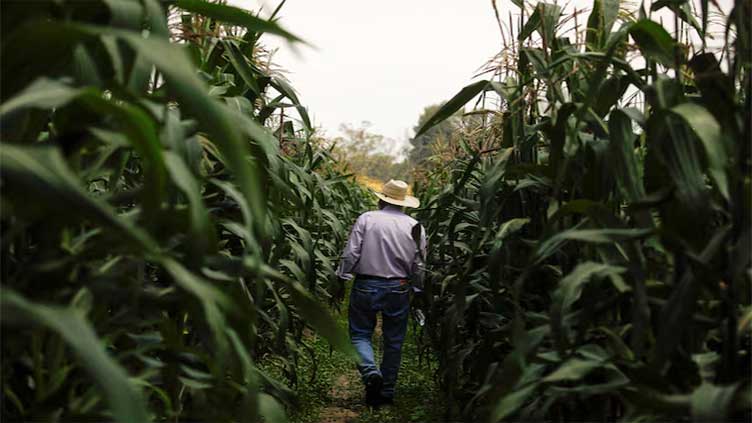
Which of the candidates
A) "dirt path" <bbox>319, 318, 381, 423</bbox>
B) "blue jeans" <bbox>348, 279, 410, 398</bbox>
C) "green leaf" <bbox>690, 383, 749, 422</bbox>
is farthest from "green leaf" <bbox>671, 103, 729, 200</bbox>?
"blue jeans" <bbox>348, 279, 410, 398</bbox>

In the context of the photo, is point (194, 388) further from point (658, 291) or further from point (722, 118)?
point (722, 118)

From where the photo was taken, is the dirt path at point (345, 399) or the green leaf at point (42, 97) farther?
the dirt path at point (345, 399)

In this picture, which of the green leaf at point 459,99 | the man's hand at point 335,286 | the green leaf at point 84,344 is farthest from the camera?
the man's hand at point 335,286

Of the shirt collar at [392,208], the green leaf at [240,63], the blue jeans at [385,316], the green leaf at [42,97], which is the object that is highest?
the green leaf at [240,63]

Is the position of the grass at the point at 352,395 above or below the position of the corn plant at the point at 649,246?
below

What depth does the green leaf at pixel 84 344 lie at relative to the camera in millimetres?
1012

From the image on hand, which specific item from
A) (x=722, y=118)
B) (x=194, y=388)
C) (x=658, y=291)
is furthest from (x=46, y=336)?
(x=722, y=118)

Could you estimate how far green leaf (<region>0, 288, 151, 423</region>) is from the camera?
39.8 inches

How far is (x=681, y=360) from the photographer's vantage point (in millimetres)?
1642

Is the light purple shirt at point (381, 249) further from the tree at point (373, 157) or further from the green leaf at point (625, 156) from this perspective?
the tree at point (373, 157)

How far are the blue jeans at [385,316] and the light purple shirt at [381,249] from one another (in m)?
0.09

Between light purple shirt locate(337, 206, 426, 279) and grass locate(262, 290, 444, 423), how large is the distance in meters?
0.63

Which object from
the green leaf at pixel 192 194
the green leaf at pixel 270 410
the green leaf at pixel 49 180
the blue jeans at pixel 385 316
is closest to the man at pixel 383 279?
the blue jeans at pixel 385 316

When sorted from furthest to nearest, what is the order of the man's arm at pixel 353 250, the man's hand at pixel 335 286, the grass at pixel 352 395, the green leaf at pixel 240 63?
1. the man's arm at pixel 353 250
2. the grass at pixel 352 395
3. the man's hand at pixel 335 286
4. the green leaf at pixel 240 63
